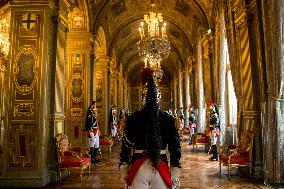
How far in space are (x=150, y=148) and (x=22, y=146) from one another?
16.4ft

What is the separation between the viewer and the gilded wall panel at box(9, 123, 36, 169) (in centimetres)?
692

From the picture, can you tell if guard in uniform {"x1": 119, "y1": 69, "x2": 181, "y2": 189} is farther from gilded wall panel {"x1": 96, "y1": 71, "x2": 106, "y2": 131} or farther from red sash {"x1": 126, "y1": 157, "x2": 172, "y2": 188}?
gilded wall panel {"x1": 96, "y1": 71, "x2": 106, "y2": 131}

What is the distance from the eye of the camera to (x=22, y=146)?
6977 millimetres

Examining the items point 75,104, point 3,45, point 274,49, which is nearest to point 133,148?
point 274,49

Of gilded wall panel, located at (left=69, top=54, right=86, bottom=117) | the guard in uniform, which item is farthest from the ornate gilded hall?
gilded wall panel, located at (left=69, top=54, right=86, bottom=117)

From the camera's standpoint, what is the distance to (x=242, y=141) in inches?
310

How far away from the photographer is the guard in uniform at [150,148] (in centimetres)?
298

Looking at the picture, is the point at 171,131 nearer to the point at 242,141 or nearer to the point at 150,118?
the point at 150,118

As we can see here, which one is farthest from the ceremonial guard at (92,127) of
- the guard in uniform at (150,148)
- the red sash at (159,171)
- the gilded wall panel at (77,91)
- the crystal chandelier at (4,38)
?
the red sash at (159,171)

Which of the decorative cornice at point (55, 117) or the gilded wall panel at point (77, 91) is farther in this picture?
the gilded wall panel at point (77, 91)

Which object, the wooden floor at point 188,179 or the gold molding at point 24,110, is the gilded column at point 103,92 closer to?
the wooden floor at point 188,179

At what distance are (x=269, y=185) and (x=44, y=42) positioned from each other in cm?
629

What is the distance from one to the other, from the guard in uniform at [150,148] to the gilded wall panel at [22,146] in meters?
4.51

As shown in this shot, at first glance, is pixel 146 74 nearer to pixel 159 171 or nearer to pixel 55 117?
pixel 159 171
